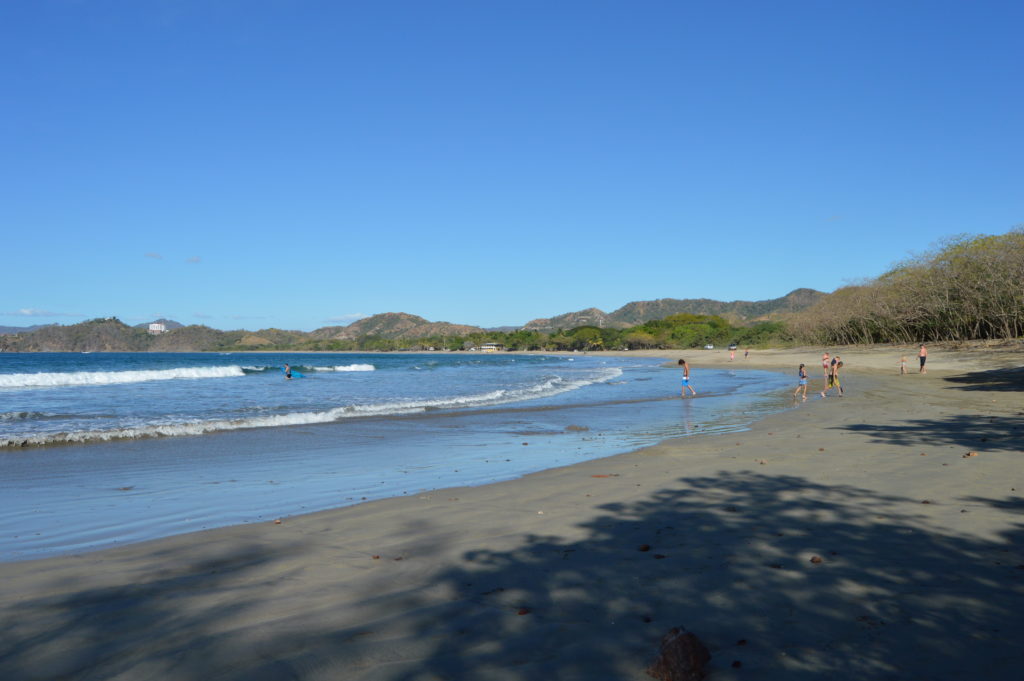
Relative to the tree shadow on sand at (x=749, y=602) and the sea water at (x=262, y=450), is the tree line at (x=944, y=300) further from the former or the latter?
the tree shadow on sand at (x=749, y=602)

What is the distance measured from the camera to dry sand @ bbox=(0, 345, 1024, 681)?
3379 mm

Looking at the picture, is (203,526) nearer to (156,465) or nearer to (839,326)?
(156,465)

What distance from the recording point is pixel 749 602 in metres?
4.06

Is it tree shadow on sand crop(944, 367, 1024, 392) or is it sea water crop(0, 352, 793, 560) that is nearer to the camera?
sea water crop(0, 352, 793, 560)

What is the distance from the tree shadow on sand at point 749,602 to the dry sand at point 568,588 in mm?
18

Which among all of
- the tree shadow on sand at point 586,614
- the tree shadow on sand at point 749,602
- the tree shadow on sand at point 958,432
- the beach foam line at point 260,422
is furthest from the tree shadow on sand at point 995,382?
the tree shadow on sand at point 586,614

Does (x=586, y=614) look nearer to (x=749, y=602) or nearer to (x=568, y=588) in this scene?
(x=568, y=588)

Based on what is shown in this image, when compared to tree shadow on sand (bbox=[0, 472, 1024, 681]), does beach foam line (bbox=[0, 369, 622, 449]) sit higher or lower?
lower

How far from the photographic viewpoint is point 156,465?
11453mm

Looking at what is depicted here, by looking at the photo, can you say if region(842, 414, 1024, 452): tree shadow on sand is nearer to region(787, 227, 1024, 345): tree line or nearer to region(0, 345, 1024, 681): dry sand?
region(0, 345, 1024, 681): dry sand

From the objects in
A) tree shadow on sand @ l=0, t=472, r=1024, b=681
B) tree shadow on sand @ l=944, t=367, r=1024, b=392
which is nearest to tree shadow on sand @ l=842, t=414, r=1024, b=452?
tree shadow on sand @ l=0, t=472, r=1024, b=681

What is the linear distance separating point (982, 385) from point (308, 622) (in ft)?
94.4

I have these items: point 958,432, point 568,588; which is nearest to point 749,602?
point 568,588

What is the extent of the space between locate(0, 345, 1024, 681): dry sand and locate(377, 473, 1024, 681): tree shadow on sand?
0.7 inches
